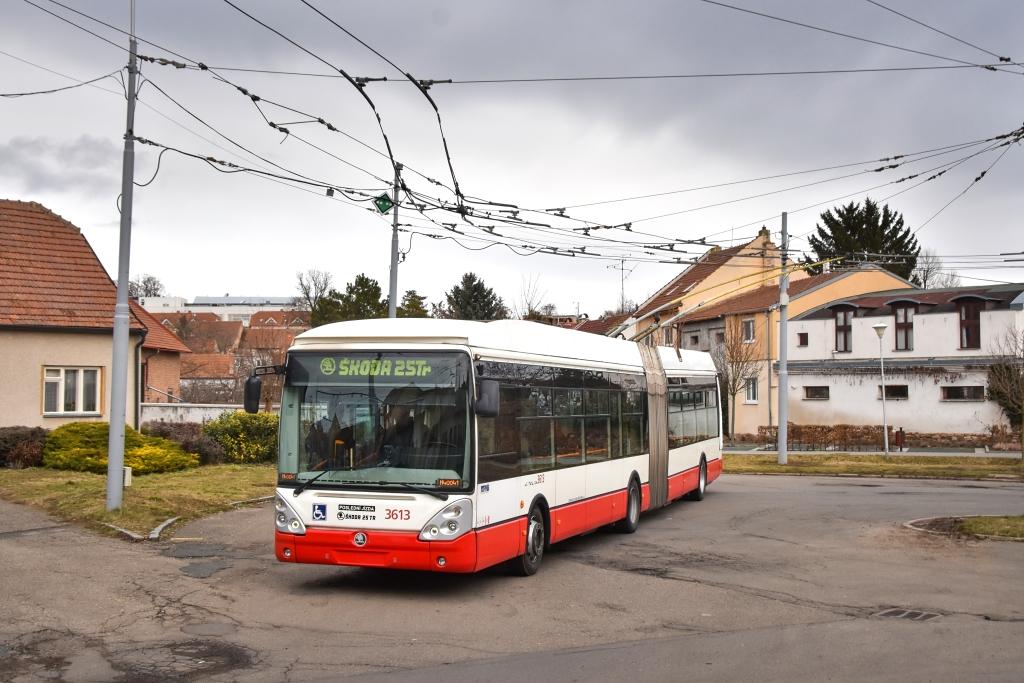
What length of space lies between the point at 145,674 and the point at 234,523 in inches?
349

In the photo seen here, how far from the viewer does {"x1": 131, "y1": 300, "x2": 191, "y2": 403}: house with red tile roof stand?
114 ft

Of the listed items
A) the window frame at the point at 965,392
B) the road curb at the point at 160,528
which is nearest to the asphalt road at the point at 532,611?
the road curb at the point at 160,528

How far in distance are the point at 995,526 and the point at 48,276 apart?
72.8 feet

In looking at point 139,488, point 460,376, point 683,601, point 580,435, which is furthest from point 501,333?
point 139,488

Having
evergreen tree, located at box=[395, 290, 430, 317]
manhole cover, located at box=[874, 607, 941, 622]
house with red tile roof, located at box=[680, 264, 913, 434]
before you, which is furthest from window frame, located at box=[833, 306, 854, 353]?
manhole cover, located at box=[874, 607, 941, 622]

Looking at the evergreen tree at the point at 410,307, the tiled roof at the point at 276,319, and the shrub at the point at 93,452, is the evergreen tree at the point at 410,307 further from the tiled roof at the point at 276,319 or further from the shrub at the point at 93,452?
the tiled roof at the point at 276,319

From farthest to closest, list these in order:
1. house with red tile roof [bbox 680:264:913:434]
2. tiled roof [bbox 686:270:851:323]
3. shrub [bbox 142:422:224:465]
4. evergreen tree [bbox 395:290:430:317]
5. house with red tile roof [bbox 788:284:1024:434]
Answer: tiled roof [bbox 686:270:851:323] < house with red tile roof [bbox 680:264:913:434] < house with red tile roof [bbox 788:284:1024:434] < evergreen tree [bbox 395:290:430:317] < shrub [bbox 142:422:224:465]

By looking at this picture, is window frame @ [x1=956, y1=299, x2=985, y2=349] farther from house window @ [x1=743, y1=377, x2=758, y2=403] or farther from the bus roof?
the bus roof

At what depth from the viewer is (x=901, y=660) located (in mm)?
8211

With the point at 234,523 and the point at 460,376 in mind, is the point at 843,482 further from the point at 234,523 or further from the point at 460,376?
the point at 460,376

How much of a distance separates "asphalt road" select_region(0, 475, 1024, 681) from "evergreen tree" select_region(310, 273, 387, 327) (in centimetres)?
3625

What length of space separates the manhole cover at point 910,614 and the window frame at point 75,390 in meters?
20.9

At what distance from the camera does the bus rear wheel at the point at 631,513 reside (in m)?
16.1

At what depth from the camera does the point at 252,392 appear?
35.9ft
